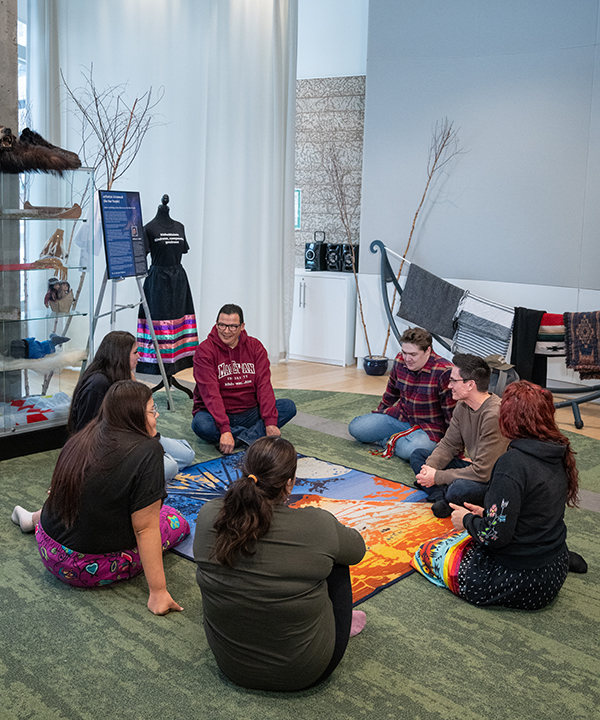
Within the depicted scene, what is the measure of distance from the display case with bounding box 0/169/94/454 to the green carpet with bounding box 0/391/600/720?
1354 millimetres

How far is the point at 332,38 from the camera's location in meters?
6.96

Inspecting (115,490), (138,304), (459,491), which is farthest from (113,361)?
(138,304)

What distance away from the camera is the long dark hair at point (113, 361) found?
121 inches

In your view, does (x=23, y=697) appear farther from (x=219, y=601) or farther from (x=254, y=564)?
(x=254, y=564)

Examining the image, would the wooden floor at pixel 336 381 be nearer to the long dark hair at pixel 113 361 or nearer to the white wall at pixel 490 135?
the white wall at pixel 490 135

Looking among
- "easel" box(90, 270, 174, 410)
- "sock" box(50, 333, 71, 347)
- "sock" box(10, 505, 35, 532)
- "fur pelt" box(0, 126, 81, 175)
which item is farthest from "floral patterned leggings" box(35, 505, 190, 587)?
"easel" box(90, 270, 174, 410)

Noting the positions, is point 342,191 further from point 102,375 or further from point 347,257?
point 102,375

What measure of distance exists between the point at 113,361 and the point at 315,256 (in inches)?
167

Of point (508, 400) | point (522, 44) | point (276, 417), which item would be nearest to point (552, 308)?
point (522, 44)

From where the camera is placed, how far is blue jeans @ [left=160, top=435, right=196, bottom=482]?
3.62 m

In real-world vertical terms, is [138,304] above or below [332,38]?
below

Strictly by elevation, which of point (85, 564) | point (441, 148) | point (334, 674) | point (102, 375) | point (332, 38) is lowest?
point (334, 674)

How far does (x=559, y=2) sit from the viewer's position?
555 cm

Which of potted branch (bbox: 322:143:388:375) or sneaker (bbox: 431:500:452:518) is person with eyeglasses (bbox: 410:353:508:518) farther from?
potted branch (bbox: 322:143:388:375)
